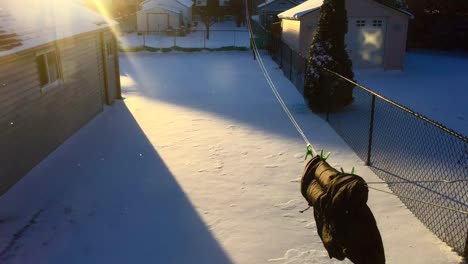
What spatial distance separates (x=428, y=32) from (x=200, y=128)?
25254 millimetres

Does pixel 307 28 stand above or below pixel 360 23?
below

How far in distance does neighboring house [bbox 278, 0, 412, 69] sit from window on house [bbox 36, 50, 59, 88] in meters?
13.8

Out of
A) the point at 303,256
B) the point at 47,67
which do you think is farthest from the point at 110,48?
the point at 303,256

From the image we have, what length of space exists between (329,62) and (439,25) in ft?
68.2

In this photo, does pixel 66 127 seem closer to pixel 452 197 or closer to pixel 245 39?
pixel 452 197

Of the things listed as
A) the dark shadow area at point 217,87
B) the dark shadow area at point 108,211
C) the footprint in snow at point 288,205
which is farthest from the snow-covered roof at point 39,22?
the footprint in snow at point 288,205

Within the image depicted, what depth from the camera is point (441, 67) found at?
77.5ft

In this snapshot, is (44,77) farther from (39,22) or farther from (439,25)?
(439,25)

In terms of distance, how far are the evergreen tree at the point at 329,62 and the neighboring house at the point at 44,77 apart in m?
6.92

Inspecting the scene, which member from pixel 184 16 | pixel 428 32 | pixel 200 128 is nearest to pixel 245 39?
pixel 184 16

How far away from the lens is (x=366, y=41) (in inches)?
872

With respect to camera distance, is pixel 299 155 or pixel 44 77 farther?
pixel 44 77

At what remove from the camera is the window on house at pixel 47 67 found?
33.2ft

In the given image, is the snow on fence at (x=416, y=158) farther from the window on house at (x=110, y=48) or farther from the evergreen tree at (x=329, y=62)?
the window on house at (x=110, y=48)
